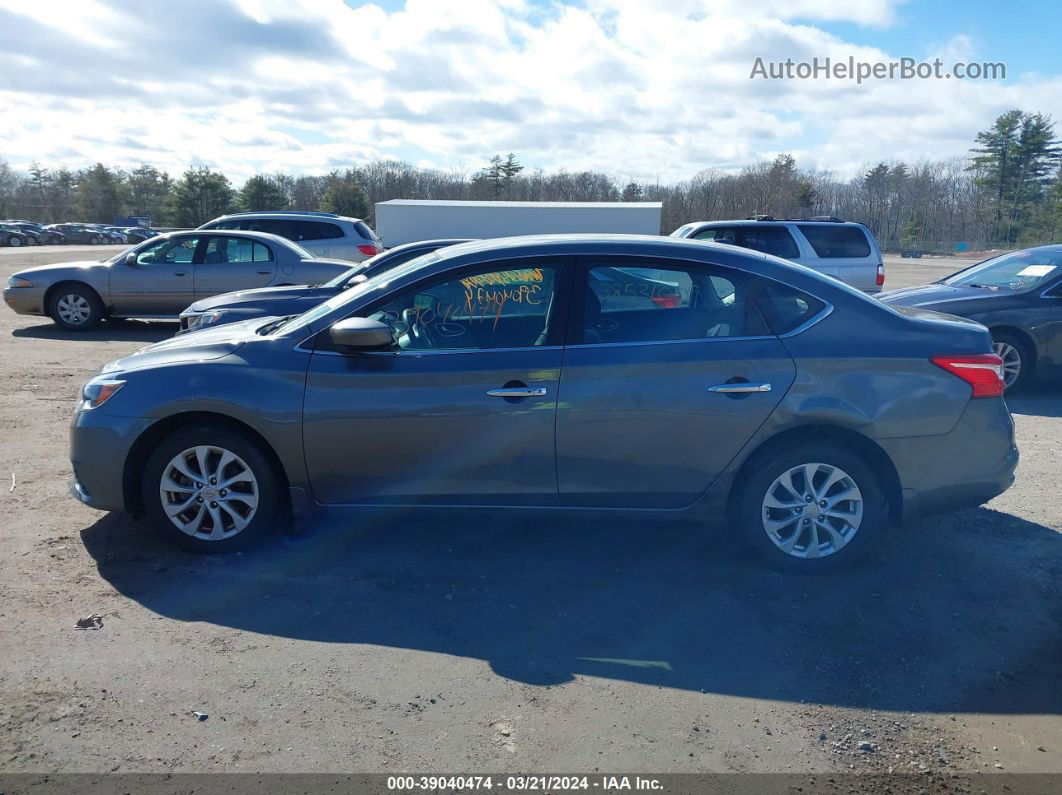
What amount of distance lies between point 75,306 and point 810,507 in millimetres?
12490

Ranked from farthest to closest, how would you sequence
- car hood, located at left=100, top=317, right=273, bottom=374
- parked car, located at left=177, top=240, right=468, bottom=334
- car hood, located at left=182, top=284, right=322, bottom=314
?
1. car hood, located at left=182, top=284, right=322, bottom=314
2. parked car, located at left=177, top=240, right=468, bottom=334
3. car hood, located at left=100, top=317, right=273, bottom=374

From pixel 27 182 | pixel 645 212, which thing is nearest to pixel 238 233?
pixel 645 212

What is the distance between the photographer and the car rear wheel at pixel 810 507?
4402 mm

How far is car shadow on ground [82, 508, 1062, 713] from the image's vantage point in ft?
11.8

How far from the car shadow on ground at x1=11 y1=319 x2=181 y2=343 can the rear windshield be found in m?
9.89

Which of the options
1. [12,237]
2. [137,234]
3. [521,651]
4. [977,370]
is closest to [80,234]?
[137,234]

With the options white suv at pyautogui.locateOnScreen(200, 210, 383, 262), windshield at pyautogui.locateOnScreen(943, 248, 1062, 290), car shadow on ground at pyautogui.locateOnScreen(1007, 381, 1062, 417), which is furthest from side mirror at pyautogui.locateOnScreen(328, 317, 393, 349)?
white suv at pyautogui.locateOnScreen(200, 210, 383, 262)

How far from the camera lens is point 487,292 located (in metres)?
4.63

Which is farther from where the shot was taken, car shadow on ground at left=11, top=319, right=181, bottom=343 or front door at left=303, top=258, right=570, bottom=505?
car shadow on ground at left=11, top=319, right=181, bottom=343

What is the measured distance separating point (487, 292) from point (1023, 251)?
26.6 ft

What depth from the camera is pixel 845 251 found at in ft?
44.7

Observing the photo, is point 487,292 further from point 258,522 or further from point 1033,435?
point 1033,435

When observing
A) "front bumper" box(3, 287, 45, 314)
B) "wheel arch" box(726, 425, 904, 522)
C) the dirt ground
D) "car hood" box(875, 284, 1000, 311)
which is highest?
"car hood" box(875, 284, 1000, 311)

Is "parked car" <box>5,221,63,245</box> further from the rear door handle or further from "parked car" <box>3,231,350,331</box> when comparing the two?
the rear door handle
